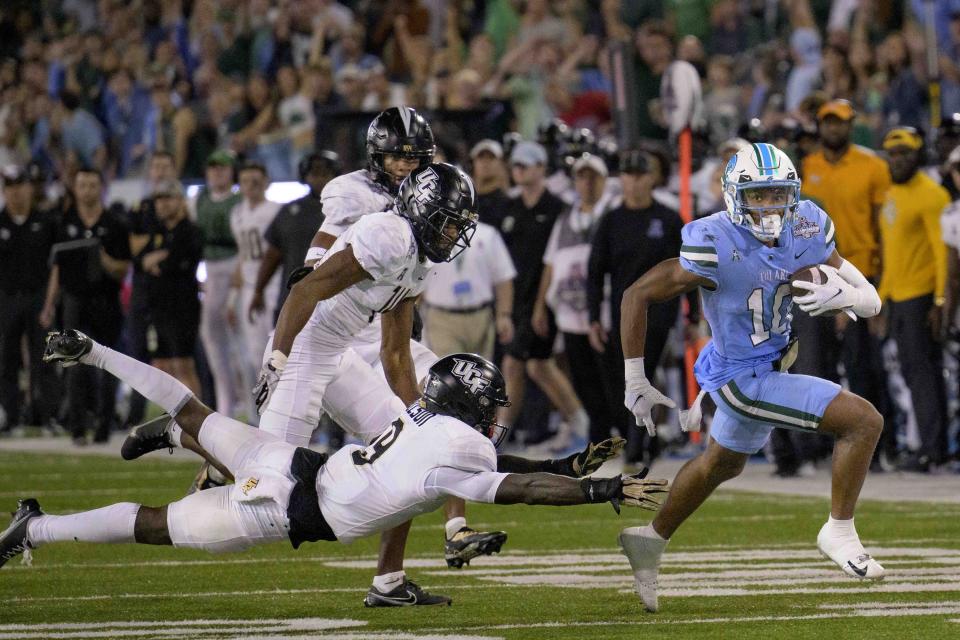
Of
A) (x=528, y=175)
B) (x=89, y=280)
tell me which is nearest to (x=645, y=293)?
(x=528, y=175)

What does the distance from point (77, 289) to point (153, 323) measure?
74 cm

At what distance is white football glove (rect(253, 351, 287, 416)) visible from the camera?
6414 mm

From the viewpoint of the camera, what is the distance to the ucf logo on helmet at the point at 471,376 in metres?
5.86

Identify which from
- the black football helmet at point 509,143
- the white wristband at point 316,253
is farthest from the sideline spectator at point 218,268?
the white wristband at point 316,253

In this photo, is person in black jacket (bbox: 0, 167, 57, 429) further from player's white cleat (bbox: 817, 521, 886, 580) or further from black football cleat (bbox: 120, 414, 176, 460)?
player's white cleat (bbox: 817, 521, 886, 580)

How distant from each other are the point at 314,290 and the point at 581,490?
150 centimetres

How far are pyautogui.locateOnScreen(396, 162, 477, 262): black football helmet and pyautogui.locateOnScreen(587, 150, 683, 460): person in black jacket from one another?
4.98m

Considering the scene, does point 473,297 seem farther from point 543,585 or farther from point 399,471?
point 399,471

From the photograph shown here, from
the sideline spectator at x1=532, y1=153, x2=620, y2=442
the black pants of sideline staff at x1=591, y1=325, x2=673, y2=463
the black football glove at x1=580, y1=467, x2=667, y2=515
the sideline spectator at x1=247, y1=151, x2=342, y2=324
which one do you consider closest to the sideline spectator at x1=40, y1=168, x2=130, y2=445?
the sideline spectator at x1=247, y1=151, x2=342, y2=324

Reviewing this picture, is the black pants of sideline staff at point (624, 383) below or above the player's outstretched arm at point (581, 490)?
below

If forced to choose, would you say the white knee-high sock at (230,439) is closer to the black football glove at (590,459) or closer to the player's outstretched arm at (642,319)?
the black football glove at (590,459)

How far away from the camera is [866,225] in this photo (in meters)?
11.3

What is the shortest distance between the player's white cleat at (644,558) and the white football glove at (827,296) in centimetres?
94

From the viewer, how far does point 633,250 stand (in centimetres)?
1154
